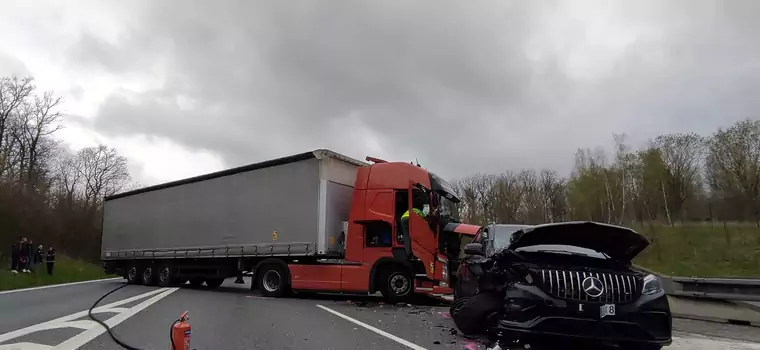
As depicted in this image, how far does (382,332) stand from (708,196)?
50498 millimetres

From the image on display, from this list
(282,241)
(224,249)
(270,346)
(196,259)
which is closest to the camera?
(270,346)

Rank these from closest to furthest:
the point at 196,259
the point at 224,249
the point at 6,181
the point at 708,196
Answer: the point at 224,249
the point at 196,259
the point at 6,181
the point at 708,196

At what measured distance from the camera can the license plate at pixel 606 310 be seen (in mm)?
5523

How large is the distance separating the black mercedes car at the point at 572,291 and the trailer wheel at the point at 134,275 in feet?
60.7

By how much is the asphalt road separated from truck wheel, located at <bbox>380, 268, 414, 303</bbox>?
1.26 feet

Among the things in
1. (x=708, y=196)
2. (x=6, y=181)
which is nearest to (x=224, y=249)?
(x=6, y=181)

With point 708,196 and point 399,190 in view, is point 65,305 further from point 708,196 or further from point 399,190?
point 708,196

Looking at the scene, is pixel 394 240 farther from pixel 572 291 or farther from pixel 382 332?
pixel 572 291

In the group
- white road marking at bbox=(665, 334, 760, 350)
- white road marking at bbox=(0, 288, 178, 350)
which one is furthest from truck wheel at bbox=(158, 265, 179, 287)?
white road marking at bbox=(665, 334, 760, 350)

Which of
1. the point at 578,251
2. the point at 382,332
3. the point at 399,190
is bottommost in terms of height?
the point at 382,332

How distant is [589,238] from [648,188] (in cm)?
5425

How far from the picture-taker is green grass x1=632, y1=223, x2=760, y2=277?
36750mm

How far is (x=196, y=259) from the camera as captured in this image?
18.4 meters

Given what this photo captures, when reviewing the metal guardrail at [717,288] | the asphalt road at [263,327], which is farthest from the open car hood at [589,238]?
the metal guardrail at [717,288]
